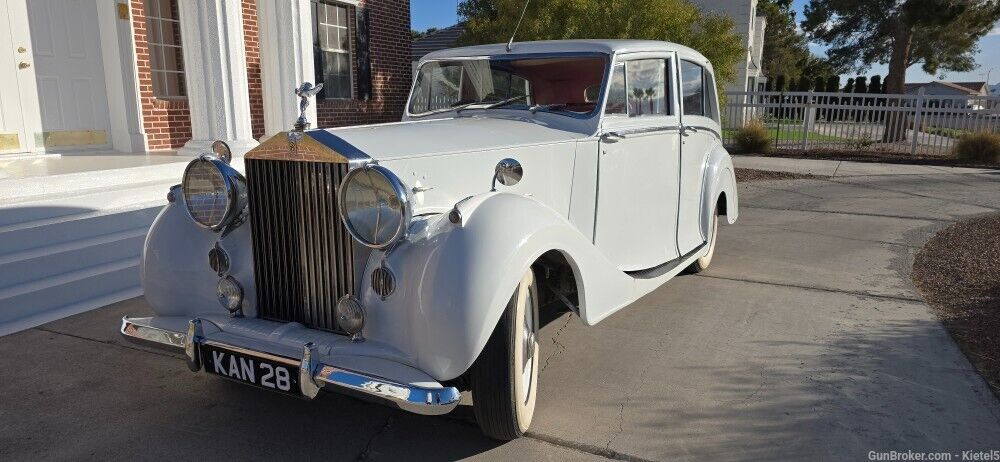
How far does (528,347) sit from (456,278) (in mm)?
704

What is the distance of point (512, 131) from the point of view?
3275 mm

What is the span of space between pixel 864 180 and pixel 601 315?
9.24 meters

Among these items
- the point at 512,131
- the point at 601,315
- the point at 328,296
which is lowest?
the point at 601,315

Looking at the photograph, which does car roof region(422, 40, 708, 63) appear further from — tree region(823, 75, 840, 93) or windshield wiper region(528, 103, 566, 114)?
tree region(823, 75, 840, 93)

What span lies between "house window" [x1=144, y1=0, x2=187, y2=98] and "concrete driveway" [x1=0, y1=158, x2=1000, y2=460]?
3.86 meters

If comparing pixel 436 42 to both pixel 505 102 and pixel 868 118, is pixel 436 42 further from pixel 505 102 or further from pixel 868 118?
pixel 505 102

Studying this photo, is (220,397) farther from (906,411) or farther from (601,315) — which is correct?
(906,411)

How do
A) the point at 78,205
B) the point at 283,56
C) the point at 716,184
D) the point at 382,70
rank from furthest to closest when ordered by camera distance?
the point at 382,70 < the point at 283,56 < the point at 78,205 < the point at 716,184

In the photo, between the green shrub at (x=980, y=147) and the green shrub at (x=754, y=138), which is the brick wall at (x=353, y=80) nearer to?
the green shrub at (x=754, y=138)

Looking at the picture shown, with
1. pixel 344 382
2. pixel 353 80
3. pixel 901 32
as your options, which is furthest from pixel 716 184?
pixel 901 32

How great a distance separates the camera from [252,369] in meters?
2.41

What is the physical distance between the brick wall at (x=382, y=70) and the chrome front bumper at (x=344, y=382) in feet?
24.9

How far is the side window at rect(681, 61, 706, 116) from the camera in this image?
4.41 metres

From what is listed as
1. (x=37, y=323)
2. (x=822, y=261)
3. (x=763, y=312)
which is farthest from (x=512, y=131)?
(x=822, y=261)
